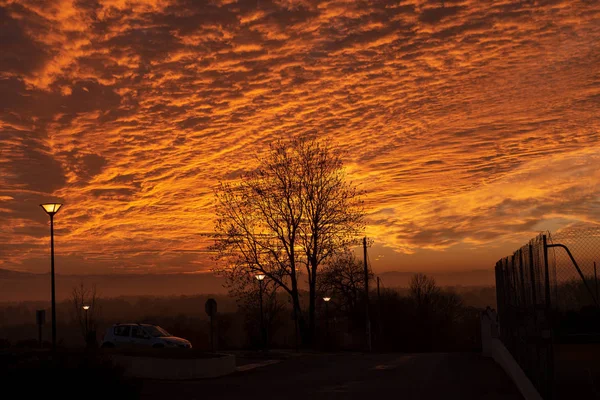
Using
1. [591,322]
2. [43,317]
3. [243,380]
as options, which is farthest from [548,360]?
[43,317]

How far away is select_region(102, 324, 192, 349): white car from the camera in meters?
34.7

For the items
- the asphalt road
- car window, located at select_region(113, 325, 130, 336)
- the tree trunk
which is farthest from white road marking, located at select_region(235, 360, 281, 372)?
the tree trunk

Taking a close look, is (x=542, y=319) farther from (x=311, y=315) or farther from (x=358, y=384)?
(x=311, y=315)

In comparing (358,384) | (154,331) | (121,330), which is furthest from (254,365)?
(358,384)

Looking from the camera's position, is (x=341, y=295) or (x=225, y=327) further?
(x=341, y=295)

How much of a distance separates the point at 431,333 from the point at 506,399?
64.9m

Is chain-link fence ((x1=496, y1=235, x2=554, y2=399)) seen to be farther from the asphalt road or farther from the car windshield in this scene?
the car windshield

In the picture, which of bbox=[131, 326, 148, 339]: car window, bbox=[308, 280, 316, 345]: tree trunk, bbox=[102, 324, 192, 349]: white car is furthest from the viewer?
bbox=[308, 280, 316, 345]: tree trunk

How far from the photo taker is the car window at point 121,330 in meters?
35.7

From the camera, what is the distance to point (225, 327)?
65.8 m

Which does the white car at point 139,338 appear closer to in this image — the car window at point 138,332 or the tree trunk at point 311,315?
the car window at point 138,332

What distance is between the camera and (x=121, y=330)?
3594 centimetres

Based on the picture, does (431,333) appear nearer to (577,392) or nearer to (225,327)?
(225,327)

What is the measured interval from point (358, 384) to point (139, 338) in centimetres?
1799
